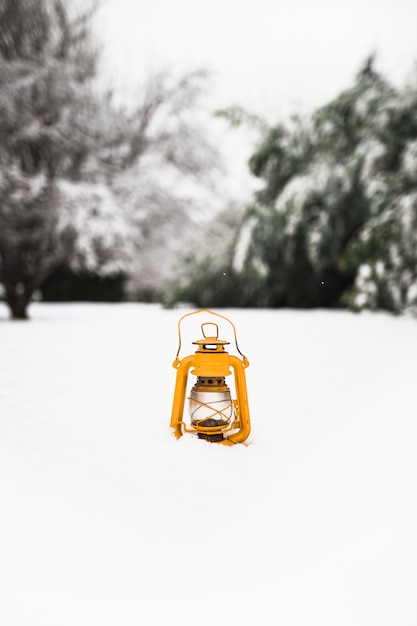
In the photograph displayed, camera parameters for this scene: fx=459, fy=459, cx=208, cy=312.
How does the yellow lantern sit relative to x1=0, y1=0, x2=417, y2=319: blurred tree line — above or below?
below

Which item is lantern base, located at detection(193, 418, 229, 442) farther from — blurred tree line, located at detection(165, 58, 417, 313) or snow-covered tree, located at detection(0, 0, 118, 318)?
snow-covered tree, located at detection(0, 0, 118, 318)

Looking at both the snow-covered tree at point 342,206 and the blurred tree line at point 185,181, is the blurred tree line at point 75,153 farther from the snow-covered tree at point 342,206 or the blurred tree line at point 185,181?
the snow-covered tree at point 342,206

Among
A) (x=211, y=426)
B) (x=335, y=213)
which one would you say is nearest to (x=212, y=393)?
(x=211, y=426)

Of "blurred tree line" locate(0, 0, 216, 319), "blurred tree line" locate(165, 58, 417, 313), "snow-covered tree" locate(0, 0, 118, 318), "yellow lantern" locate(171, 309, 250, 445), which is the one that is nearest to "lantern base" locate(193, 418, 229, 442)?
"yellow lantern" locate(171, 309, 250, 445)

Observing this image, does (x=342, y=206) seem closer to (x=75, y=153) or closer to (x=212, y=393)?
(x=75, y=153)

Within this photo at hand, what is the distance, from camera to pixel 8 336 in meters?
4.71

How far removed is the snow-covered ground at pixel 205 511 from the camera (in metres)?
0.93

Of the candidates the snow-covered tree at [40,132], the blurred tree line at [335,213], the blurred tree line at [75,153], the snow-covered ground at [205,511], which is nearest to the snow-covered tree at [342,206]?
the blurred tree line at [335,213]

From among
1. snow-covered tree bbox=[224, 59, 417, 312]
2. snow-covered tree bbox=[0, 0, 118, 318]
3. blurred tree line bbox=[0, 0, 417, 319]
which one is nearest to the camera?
snow-covered tree bbox=[224, 59, 417, 312]

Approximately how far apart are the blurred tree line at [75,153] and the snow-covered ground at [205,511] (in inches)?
165

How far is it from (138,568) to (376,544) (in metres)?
0.56

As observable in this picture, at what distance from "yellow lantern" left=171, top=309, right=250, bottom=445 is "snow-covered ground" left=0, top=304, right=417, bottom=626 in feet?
0.19

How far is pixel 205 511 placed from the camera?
1.21m

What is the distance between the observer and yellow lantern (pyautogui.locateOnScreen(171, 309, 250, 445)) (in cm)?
154
